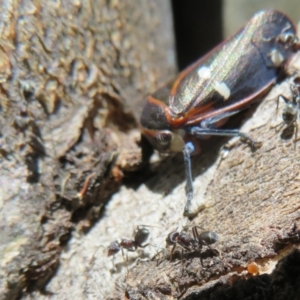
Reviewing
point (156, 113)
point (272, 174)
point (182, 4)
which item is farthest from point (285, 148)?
point (182, 4)

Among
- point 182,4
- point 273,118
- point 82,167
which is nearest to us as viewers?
point 273,118

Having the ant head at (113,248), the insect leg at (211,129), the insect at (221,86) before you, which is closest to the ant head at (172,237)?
the ant head at (113,248)

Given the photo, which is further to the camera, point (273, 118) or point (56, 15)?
point (56, 15)

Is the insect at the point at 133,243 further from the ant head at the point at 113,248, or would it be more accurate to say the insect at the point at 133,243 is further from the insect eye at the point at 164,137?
the insect eye at the point at 164,137

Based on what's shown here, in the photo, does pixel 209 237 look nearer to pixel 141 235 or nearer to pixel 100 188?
pixel 141 235

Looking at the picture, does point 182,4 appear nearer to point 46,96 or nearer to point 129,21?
point 129,21

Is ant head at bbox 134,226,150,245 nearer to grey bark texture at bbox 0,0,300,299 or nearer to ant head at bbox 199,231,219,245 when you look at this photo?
grey bark texture at bbox 0,0,300,299

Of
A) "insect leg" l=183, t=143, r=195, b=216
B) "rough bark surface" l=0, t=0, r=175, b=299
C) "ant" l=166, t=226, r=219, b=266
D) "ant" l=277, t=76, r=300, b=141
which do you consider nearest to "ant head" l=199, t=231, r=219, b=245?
"ant" l=166, t=226, r=219, b=266
